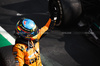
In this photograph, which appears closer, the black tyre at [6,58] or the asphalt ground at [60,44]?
the black tyre at [6,58]

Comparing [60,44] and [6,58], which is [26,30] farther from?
[60,44]

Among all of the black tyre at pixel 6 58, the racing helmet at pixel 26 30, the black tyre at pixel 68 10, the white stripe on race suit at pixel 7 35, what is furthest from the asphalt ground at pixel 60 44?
the black tyre at pixel 6 58

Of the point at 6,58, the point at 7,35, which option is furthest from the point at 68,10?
the point at 6,58

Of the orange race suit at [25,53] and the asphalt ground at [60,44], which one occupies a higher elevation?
the orange race suit at [25,53]

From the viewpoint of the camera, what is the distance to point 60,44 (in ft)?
13.1

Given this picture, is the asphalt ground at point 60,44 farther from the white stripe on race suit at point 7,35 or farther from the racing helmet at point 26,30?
the racing helmet at point 26,30

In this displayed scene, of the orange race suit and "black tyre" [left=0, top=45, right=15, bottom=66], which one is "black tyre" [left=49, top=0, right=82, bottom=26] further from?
the orange race suit

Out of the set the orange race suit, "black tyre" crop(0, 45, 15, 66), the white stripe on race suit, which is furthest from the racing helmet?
the white stripe on race suit

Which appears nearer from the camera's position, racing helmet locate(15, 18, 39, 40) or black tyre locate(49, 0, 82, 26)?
racing helmet locate(15, 18, 39, 40)

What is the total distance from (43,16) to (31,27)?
11.8 feet

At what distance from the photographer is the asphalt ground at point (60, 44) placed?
340 cm

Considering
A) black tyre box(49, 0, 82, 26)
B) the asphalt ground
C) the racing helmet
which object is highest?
the racing helmet

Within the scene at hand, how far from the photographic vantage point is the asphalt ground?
11.1 feet

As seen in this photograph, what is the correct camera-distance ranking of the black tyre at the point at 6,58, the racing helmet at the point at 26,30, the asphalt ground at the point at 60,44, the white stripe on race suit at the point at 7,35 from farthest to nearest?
the white stripe on race suit at the point at 7,35 < the asphalt ground at the point at 60,44 < the black tyre at the point at 6,58 < the racing helmet at the point at 26,30
